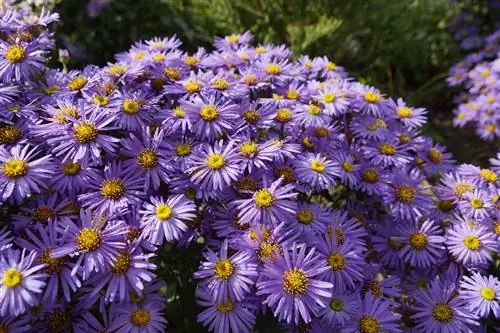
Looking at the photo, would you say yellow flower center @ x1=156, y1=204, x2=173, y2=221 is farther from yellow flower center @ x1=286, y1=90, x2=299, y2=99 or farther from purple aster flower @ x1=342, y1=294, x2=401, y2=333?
yellow flower center @ x1=286, y1=90, x2=299, y2=99

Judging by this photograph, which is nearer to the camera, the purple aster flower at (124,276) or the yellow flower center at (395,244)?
the purple aster flower at (124,276)

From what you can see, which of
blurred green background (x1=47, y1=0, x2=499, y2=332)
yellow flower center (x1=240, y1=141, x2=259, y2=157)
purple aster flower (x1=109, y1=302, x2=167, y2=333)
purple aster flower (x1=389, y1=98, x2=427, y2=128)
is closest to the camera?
purple aster flower (x1=109, y1=302, x2=167, y2=333)

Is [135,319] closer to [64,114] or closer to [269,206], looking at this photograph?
[269,206]

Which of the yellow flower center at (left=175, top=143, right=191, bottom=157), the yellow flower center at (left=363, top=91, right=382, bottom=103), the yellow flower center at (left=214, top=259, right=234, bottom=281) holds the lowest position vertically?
the yellow flower center at (left=214, top=259, right=234, bottom=281)

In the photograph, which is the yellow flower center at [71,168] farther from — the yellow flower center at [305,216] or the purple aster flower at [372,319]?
the purple aster flower at [372,319]

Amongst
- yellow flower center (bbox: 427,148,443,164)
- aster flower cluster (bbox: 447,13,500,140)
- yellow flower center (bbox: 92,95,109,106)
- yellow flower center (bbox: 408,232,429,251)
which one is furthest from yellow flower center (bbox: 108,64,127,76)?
aster flower cluster (bbox: 447,13,500,140)

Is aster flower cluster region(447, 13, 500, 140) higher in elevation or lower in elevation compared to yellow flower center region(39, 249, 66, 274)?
higher

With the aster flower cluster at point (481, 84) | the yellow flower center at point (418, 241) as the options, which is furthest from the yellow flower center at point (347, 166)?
the aster flower cluster at point (481, 84)

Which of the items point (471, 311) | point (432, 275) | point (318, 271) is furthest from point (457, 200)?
point (318, 271)
